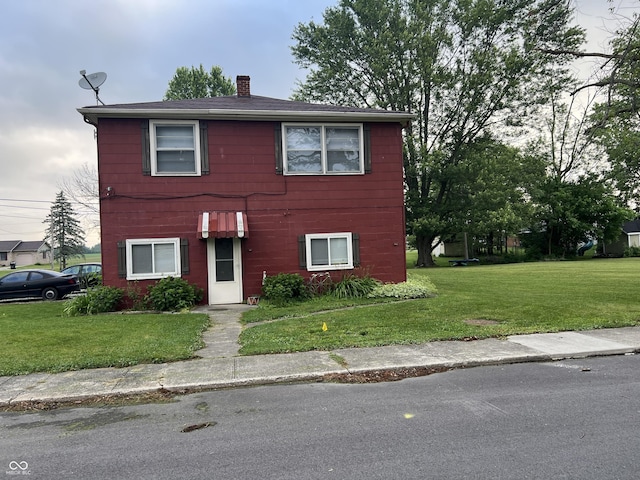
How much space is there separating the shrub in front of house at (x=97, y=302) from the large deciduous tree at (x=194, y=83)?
26.7m

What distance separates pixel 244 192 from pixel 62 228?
45535 millimetres

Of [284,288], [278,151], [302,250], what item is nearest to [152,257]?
[284,288]

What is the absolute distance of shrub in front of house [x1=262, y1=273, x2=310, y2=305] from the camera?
11742 millimetres

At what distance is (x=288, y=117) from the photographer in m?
12.5

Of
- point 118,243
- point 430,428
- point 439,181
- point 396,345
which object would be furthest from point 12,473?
point 439,181

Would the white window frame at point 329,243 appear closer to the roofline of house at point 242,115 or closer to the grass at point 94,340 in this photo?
the roofline of house at point 242,115

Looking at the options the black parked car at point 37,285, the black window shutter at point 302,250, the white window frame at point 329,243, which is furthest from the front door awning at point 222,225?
the black parked car at point 37,285

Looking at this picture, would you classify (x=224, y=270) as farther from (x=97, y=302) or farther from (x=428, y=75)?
(x=428, y=75)

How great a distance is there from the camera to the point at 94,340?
7625mm

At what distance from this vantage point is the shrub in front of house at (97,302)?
36.7ft

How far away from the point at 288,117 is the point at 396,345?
8122 mm

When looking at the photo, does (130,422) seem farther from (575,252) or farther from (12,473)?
(575,252)

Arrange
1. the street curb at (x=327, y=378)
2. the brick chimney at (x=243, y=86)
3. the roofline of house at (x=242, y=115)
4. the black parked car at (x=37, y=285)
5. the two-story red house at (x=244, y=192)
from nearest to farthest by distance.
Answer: the street curb at (x=327, y=378) → the roofline of house at (x=242, y=115) → the two-story red house at (x=244, y=192) → the brick chimney at (x=243, y=86) → the black parked car at (x=37, y=285)

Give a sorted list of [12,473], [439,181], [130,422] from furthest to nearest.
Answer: [439,181]
[130,422]
[12,473]
